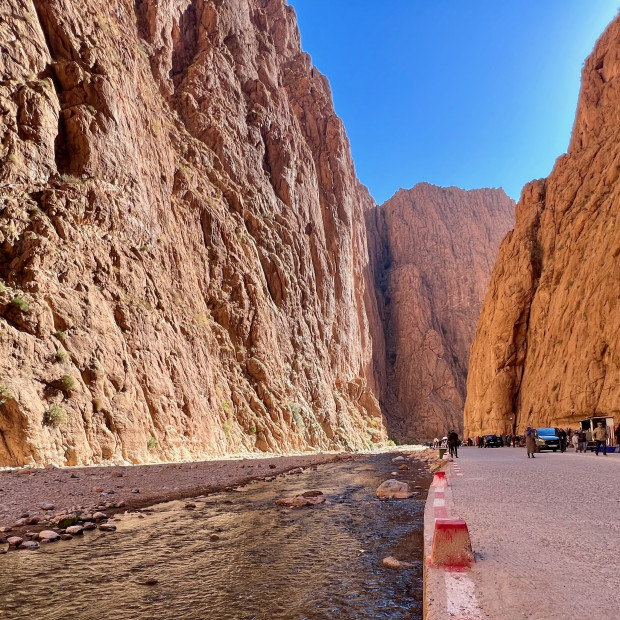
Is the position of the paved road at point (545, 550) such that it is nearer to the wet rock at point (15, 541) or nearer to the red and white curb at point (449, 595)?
the red and white curb at point (449, 595)

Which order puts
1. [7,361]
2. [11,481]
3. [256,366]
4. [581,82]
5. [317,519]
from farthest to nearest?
[581,82] < [256,366] < [7,361] < [11,481] < [317,519]

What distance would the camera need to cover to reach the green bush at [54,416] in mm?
16469

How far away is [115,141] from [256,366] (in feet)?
59.7

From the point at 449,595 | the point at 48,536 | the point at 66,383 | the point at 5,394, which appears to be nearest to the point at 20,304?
the point at 66,383

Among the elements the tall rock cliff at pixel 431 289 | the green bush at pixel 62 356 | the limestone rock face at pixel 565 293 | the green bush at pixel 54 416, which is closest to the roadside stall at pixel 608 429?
the limestone rock face at pixel 565 293

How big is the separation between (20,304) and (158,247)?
43.3 ft

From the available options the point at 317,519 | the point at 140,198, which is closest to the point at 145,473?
the point at 317,519

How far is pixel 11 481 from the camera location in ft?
36.3

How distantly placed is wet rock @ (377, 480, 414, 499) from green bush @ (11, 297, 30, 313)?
14.8 m

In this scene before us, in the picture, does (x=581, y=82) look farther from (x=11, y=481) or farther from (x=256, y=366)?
(x=11, y=481)

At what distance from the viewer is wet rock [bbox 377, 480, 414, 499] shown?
9.83m

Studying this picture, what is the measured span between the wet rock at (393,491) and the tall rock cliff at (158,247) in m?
11.2

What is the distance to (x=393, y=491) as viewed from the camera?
9977 mm

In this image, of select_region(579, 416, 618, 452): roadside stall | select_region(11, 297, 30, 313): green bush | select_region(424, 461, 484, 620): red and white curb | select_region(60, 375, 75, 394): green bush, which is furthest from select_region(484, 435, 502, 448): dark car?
select_region(424, 461, 484, 620): red and white curb
